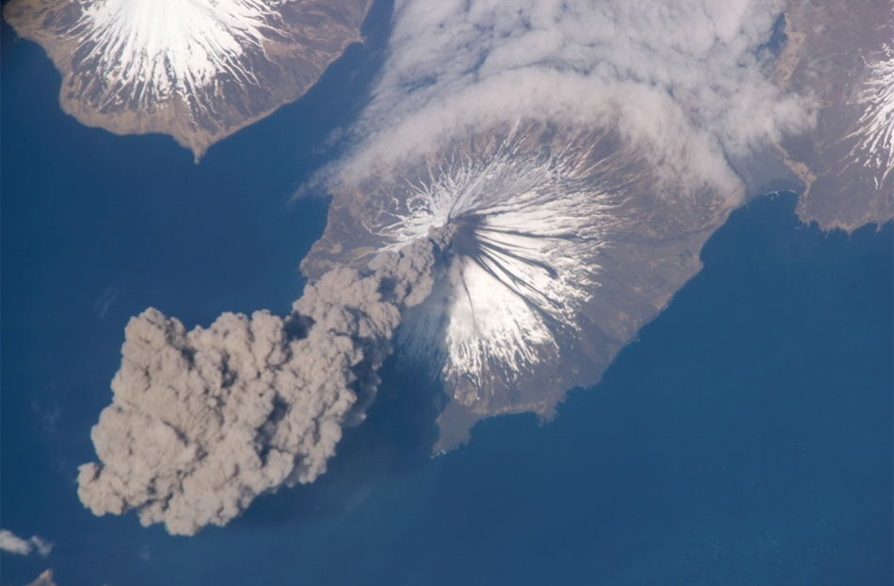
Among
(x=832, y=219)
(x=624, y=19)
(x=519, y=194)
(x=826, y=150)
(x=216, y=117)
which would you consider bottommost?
(x=832, y=219)

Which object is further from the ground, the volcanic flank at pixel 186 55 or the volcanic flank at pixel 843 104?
the volcanic flank at pixel 186 55

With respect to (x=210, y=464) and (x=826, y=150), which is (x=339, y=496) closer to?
(x=210, y=464)

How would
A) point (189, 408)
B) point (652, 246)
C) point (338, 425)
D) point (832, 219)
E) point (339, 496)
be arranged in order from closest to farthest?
point (189, 408) < point (338, 425) < point (339, 496) < point (652, 246) < point (832, 219)

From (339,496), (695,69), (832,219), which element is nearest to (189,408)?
(339,496)

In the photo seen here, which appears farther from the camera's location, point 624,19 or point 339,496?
point 624,19

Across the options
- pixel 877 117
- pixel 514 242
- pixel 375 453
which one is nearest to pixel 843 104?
pixel 877 117

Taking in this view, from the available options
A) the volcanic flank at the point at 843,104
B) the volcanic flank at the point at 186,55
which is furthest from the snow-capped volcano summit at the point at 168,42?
the volcanic flank at the point at 843,104

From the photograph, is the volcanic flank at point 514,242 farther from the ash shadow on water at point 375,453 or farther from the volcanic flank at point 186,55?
the volcanic flank at point 186,55
